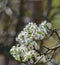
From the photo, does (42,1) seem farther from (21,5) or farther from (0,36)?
(0,36)

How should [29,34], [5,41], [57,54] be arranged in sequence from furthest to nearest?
1. [5,41]
2. [57,54]
3. [29,34]

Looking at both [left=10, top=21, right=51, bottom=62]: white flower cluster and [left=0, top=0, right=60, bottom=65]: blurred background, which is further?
[left=0, top=0, right=60, bottom=65]: blurred background

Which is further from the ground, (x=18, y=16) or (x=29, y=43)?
(x=18, y=16)

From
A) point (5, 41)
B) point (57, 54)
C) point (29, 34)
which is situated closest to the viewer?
point (29, 34)

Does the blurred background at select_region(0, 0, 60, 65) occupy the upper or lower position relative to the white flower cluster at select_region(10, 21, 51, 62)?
upper

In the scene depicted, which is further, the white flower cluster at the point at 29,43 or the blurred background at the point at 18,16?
the blurred background at the point at 18,16

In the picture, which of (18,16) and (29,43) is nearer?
(29,43)

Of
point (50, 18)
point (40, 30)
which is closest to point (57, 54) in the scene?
point (50, 18)

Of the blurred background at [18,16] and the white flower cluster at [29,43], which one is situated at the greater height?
the blurred background at [18,16]
